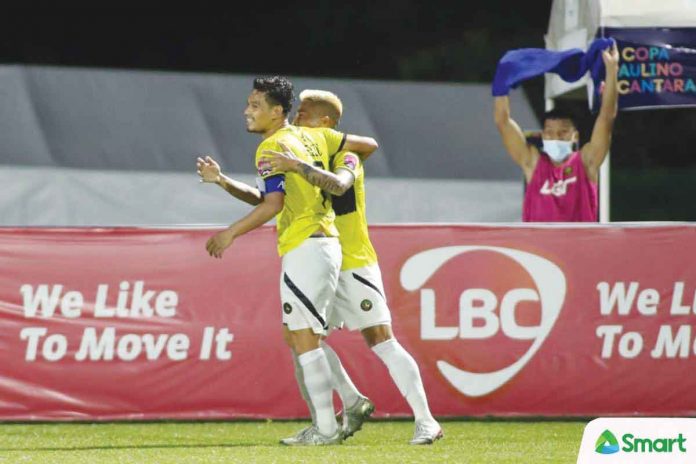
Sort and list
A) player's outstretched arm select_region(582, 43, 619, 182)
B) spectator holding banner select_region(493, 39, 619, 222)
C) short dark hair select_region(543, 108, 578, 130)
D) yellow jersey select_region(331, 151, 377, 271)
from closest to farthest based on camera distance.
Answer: yellow jersey select_region(331, 151, 377, 271) < player's outstretched arm select_region(582, 43, 619, 182) < spectator holding banner select_region(493, 39, 619, 222) < short dark hair select_region(543, 108, 578, 130)

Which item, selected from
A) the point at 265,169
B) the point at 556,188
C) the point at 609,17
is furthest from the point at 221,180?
the point at 609,17

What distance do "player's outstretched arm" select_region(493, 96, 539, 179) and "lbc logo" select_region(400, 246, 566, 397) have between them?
0.80 m

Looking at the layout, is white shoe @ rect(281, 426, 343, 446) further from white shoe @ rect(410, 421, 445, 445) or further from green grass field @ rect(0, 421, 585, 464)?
white shoe @ rect(410, 421, 445, 445)

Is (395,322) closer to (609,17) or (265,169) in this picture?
(265,169)

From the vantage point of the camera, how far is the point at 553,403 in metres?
9.96

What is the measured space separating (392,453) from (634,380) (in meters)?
2.66

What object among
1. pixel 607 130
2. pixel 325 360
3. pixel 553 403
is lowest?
pixel 553 403

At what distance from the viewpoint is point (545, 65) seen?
1061 centimetres

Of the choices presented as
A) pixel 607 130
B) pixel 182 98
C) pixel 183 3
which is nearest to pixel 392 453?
pixel 607 130

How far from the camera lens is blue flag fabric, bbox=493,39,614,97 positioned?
34.4ft

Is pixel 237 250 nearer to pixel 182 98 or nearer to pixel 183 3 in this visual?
pixel 182 98

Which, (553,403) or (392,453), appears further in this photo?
(553,403)

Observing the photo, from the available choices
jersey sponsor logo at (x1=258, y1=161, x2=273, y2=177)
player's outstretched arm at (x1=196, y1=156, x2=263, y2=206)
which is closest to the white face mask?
player's outstretched arm at (x1=196, y1=156, x2=263, y2=206)

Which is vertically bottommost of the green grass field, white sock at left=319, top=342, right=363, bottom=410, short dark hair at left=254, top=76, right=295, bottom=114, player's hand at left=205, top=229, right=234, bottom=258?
the green grass field
